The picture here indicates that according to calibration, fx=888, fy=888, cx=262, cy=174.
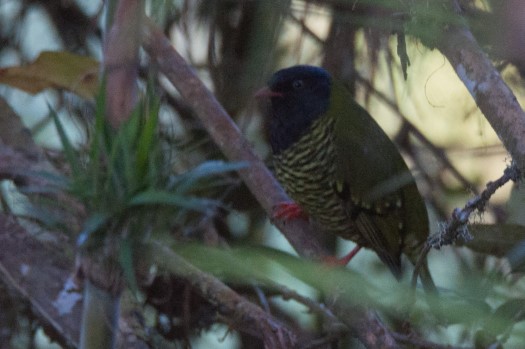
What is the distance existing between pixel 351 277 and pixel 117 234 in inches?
8.0

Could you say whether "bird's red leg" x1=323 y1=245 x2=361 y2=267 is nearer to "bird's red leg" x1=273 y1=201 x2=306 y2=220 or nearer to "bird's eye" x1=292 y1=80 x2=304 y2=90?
"bird's red leg" x1=273 y1=201 x2=306 y2=220

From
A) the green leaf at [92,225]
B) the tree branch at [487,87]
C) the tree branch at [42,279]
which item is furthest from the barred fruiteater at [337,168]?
the green leaf at [92,225]

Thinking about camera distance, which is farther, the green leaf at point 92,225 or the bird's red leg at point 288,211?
the bird's red leg at point 288,211

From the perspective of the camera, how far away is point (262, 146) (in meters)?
2.54

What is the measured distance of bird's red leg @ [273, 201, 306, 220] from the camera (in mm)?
1961

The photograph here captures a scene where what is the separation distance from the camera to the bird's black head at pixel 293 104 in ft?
7.36

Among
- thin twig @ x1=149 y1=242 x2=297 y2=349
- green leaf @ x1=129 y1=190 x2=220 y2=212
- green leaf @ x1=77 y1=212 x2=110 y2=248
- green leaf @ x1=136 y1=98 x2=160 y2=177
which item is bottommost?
thin twig @ x1=149 y1=242 x2=297 y2=349

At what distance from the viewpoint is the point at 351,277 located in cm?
61

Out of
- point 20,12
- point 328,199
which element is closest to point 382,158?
point 328,199

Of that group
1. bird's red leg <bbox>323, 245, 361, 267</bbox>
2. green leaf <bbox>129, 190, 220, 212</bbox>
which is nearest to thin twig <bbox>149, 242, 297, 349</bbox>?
bird's red leg <bbox>323, 245, 361, 267</bbox>

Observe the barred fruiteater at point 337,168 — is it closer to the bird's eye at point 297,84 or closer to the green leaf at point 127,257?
the bird's eye at point 297,84

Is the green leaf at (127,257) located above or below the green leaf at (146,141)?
below

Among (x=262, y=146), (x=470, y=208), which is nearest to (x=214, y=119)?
(x=262, y=146)

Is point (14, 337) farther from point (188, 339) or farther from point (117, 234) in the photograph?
point (117, 234)
